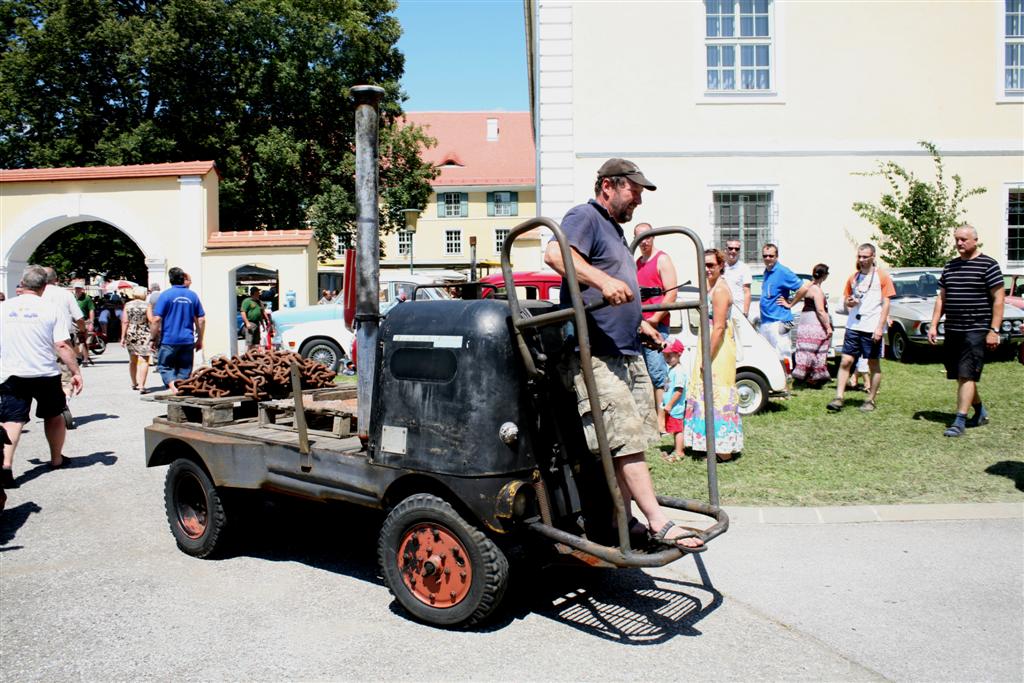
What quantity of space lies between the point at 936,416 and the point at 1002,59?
1220cm

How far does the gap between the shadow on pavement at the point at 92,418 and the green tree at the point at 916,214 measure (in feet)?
46.6

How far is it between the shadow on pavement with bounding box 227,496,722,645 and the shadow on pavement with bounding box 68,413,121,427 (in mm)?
5504

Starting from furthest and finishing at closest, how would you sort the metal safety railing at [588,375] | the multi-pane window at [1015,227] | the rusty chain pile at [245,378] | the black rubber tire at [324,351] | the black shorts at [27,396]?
the multi-pane window at [1015,227], the black rubber tire at [324,351], the black shorts at [27,396], the rusty chain pile at [245,378], the metal safety railing at [588,375]

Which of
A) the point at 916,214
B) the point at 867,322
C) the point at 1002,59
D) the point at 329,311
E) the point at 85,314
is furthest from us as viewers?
the point at 85,314

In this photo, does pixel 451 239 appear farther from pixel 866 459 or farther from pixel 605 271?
pixel 605 271

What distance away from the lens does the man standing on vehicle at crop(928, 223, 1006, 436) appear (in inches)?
309

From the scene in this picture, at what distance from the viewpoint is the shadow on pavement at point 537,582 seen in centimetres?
419

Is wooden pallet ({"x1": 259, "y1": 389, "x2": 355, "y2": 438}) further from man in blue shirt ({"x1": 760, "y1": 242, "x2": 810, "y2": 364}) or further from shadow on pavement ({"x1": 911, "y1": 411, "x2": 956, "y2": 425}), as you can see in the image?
man in blue shirt ({"x1": 760, "y1": 242, "x2": 810, "y2": 364})

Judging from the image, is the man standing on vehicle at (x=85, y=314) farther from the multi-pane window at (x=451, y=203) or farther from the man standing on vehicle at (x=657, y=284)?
the multi-pane window at (x=451, y=203)

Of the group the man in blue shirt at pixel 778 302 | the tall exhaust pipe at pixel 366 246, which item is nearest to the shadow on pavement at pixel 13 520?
the tall exhaust pipe at pixel 366 246

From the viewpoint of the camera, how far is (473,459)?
391cm

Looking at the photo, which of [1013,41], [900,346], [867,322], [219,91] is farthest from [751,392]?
[219,91]

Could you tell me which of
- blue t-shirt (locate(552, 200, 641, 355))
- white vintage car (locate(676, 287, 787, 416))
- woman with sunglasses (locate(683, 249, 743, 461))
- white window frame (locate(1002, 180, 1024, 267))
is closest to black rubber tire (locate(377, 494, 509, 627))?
blue t-shirt (locate(552, 200, 641, 355))

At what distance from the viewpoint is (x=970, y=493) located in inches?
245
